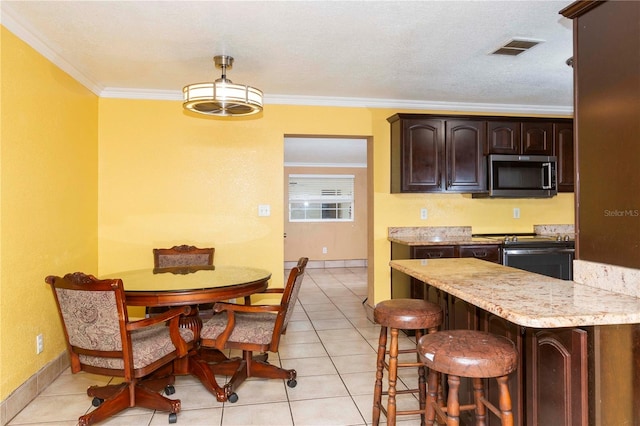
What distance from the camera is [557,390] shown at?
1546 mm

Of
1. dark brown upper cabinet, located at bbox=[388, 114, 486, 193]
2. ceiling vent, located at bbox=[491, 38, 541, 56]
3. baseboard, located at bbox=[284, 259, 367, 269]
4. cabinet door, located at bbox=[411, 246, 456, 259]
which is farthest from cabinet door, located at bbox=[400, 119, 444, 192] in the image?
baseboard, located at bbox=[284, 259, 367, 269]

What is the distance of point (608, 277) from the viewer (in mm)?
1745

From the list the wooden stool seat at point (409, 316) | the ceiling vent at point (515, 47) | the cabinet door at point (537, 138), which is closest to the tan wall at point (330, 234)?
the cabinet door at point (537, 138)

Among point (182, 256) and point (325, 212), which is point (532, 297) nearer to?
point (182, 256)

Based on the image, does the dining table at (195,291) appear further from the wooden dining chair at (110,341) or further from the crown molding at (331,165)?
the crown molding at (331,165)

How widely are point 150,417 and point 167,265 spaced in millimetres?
1553

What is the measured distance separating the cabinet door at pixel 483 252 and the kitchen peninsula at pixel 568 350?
7.33ft

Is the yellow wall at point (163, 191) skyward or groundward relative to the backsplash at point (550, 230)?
skyward

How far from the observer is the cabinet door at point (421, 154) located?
4.24 metres

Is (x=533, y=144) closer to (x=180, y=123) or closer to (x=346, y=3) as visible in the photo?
(x=346, y=3)

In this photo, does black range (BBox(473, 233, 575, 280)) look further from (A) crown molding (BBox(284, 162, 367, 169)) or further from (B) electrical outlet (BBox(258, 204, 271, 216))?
(A) crown molding (BBox(284, 162, 367, 169))

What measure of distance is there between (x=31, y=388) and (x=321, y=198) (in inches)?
251

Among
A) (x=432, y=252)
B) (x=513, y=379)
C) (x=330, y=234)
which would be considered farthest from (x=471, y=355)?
(x=330, y=234)

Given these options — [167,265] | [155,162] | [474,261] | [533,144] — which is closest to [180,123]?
[155,162]
